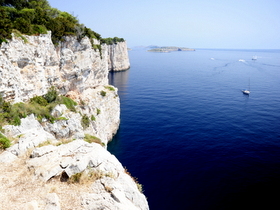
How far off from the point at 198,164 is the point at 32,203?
3133 centimetres

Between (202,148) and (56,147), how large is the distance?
108ft

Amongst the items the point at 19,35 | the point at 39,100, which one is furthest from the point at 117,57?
the point at 39,100

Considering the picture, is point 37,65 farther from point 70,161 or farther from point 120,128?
point 120,128

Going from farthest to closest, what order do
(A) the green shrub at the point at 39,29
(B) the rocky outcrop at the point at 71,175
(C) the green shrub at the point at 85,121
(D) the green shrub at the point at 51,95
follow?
1. (C) the green shrub at the point at 85,121
2. (D) the green shrub at the point at 51,95
3. (A) the green shrub at the point at 39,29
4. (B) the rocky outcrop at the point at 71,175

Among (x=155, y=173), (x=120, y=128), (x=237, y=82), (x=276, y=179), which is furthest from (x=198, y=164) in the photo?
(x=237, y=82)

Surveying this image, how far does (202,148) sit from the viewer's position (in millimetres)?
41156

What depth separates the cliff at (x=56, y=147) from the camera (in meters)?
12.2

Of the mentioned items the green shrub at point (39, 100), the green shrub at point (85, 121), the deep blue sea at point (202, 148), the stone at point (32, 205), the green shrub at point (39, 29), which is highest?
the green shrub at point (39, 29)

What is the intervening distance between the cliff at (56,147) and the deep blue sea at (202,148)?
1218 cm

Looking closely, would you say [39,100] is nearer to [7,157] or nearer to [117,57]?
[7,157]

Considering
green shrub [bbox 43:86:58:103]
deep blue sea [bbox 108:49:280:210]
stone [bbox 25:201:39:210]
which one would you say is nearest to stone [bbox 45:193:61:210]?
stone [bbox 25:201:39:210]

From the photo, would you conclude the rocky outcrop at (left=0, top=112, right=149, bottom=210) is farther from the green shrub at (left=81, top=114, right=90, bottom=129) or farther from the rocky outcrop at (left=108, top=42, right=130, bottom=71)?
the rocky outcrop at (left=108, top=42, right=130, bottom=71)

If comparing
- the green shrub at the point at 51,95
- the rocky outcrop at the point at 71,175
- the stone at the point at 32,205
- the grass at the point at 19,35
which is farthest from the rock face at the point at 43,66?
the stone at the point at 32,205

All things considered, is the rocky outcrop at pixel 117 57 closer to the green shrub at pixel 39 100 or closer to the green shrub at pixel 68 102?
the green shrub at pixel 68 102
